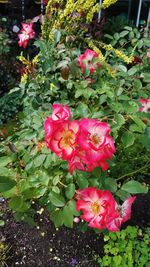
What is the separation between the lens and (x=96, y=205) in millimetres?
1376

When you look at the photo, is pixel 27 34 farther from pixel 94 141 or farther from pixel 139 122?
pixel 94 141

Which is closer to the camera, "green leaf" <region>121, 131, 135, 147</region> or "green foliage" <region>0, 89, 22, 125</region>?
"green leaf" <region>121, 131, 135, 147</region>

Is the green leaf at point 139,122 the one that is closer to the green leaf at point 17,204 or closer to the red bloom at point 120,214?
the red bloom at point 120,214

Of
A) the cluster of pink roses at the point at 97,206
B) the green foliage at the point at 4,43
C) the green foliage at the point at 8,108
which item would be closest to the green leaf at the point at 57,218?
the cluster of pink roses at the point at 97,206

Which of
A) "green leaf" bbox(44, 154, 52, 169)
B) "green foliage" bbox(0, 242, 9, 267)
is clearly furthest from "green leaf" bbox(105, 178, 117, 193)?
"green foliage" bbox(0, 242, 9, 267)

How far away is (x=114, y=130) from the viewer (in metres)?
1.45

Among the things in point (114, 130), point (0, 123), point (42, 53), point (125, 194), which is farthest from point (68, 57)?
point (0, 123)

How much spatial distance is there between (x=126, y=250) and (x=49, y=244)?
Answer: 44 centimetres

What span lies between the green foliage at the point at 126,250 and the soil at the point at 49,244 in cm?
9

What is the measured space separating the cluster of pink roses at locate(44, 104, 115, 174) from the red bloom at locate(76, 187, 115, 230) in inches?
7.3

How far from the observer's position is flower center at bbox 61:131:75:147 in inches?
46.5

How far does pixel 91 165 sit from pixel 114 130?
277 millimetres

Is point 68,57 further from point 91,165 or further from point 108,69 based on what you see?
point 91,165

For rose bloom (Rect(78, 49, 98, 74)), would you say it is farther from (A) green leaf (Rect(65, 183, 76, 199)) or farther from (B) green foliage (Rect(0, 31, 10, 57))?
(B) green foliage (Rect(0, 31, 10, 57))
